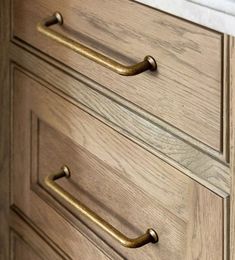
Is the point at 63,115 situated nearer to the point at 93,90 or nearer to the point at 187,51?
the point at 93,90

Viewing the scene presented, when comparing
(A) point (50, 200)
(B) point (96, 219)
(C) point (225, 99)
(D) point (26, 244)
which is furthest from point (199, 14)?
(D) point (26, 244)

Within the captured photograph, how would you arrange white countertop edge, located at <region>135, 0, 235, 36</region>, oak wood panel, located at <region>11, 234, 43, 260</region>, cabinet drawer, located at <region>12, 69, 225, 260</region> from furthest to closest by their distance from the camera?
oak wood panel, located at <region>11, 234, 43, 260</region> → cabinet drawer, located at <region>12, 69, 225, 260</region> → white countertop edge, located at <region>135, 0, 235, 36</region>

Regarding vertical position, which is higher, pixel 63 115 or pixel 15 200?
pixel 63 115

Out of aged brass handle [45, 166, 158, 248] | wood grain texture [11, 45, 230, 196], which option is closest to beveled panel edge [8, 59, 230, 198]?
wood grain texture [11, 45, 230, 196]

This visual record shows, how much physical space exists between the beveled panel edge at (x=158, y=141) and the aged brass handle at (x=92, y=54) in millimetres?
61

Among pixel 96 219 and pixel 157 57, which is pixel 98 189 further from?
pixel 157 57

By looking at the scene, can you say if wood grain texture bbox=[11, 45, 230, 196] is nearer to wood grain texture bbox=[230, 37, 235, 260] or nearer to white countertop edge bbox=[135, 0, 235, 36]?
wood grain texture bbox=[230, 37, 235, 260]

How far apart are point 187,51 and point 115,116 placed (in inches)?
6.7

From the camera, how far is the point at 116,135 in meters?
0.94

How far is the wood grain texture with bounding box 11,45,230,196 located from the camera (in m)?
0.79

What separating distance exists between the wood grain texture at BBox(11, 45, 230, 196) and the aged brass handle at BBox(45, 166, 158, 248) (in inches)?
4.3

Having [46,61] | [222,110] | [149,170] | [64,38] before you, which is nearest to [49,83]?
[46,61]

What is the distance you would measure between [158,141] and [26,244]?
48cm

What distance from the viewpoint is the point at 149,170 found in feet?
2.92
